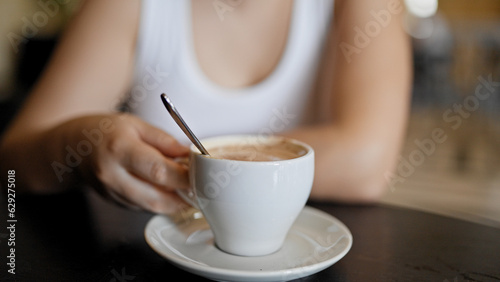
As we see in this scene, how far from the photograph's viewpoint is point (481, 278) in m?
0.44

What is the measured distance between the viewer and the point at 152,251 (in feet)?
1.60

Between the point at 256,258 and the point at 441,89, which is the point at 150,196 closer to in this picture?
the point at 256,258

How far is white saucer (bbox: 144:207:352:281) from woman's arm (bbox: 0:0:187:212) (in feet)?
0.18

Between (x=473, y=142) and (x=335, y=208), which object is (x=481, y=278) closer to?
(x=335, y=208)

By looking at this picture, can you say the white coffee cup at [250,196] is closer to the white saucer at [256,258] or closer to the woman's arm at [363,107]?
the white saucer at [256,258]

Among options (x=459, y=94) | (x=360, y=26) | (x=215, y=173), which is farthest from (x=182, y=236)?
(x=459, y=94)

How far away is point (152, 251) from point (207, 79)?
0.53 metres

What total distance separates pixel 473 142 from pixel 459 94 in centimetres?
126

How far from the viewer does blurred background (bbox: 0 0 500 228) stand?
2055 millimetres

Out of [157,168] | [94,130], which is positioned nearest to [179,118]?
[157,168]

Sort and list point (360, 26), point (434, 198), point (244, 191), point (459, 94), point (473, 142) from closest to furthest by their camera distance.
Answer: point (244, 191) < point (360, 26) < point (434, 198) < point (473, 142) < point (459, 94)

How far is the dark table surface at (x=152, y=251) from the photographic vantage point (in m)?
0.44

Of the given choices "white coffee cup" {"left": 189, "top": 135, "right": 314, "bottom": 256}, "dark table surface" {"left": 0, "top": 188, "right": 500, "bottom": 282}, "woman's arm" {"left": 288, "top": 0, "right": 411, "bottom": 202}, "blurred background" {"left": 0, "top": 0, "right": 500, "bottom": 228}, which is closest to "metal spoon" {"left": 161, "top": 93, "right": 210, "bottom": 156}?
"white coffee cup" {"left": 189, "top": 135, "right": 314, "bottom": 256}

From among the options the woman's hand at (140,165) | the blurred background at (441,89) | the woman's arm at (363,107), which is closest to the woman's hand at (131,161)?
the woman's hand at (140,165)
